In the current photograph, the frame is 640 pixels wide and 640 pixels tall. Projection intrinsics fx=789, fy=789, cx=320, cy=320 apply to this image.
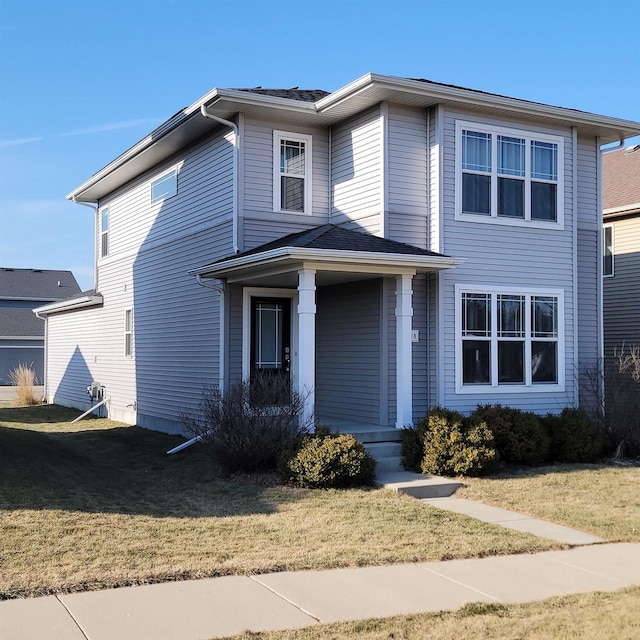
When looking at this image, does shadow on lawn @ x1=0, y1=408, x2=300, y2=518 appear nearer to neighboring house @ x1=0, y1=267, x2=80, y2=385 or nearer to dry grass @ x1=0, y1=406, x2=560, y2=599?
dry grass @ x1=0, y1=406, x2=560, y2=599

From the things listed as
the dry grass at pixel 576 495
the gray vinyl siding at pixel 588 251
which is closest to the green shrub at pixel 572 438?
the dry grass at pixel 576 495

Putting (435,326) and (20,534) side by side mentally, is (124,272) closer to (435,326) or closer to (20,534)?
(435,326)

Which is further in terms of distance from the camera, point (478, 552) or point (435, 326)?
point (435, 326)

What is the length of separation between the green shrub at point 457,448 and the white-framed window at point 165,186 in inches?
318

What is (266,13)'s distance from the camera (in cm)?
1209

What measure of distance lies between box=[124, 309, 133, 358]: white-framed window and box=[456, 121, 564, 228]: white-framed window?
9.00 m

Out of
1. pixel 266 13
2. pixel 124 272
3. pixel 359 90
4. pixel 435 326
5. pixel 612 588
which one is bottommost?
pixel 612 588

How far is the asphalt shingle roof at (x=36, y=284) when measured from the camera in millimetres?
43031

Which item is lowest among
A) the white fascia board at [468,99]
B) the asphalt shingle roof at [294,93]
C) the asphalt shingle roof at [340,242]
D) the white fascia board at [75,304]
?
the white fascia board at [75,304]

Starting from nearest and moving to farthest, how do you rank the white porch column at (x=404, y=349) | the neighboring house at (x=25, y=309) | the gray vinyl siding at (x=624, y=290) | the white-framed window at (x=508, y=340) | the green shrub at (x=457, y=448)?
the green shrub at (x=457, y=448) < the white porch column at (x=404, y=349) < the white-framed window at (x=508, y=340) < the gray vinyl siding at (x=624, y=290) < the neighboring house at (x=25, y=309)

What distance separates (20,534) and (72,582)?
1.54 m

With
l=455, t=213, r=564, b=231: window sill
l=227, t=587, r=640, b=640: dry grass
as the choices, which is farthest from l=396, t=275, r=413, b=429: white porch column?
l=227, t=587, r=640, b=640: dry grass

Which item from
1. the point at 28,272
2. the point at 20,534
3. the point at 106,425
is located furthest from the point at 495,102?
the point at 28,272

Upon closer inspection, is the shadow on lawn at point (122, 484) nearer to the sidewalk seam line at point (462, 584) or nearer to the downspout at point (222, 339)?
the downspout at point (222, 339)
